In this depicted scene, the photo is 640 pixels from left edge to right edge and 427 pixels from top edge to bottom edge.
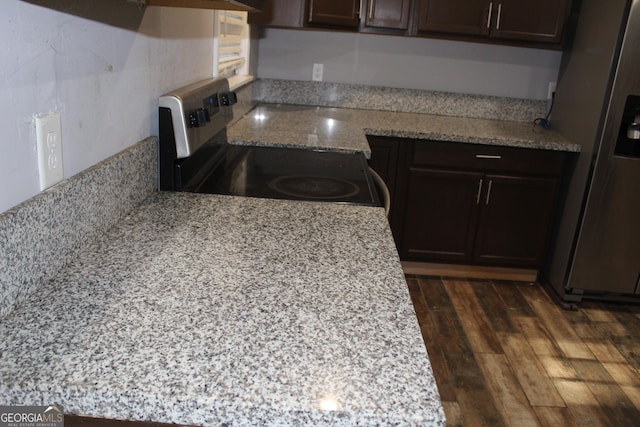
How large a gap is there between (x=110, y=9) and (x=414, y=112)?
8.06ft

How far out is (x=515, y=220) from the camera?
2.99 meters

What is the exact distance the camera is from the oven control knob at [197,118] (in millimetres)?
1470

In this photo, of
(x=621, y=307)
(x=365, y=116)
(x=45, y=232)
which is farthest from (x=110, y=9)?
(x=621, y=307)

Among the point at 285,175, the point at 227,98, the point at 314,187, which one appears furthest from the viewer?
the point at 227,98

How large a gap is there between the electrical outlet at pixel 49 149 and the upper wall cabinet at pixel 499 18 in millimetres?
2411

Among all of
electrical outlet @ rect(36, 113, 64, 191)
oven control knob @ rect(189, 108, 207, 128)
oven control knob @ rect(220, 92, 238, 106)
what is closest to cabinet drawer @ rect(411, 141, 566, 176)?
→ oven control knob @ rect(220, 92, 238, 106)

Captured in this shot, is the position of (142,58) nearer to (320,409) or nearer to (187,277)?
(187,277)

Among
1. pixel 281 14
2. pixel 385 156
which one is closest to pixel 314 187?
pixel 385 156

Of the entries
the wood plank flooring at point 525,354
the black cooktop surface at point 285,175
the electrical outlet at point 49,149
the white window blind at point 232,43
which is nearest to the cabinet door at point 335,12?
the white window blind at point 232,43

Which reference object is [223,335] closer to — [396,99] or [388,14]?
[388,14]

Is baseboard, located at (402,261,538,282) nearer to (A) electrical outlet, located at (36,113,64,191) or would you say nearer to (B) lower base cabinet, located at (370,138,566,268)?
(B) lower base cabinet, located at (370,138,566,268)

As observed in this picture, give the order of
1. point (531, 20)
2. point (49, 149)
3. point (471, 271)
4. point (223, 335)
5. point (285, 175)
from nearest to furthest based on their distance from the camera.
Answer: point (223, 335) < point (49, 149) < point (285, 175) < point (531, 20) < point (471, 271)

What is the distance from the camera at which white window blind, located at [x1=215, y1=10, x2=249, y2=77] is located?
7.35 ft

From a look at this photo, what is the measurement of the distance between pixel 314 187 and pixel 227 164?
0.38 m
